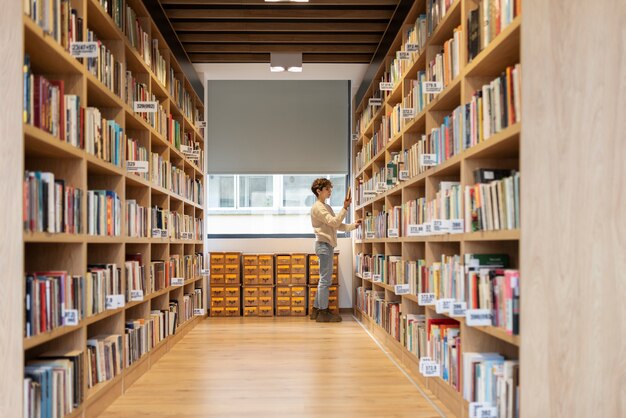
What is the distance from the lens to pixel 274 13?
6113mm

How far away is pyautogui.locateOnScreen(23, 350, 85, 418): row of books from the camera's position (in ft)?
9.20

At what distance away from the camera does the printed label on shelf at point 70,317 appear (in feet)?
10.2

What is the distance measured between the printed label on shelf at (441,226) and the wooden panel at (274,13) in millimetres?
2990

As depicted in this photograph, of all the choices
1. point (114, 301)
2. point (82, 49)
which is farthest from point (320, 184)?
point (82, 49)

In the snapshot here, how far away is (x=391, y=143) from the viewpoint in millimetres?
5980

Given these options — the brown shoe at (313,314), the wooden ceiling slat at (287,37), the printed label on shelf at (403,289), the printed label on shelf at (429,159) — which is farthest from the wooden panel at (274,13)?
the brown shoe at (313,314)

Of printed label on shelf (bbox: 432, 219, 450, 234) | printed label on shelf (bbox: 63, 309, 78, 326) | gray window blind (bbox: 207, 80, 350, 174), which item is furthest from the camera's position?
gray window blind (bbox: 207, 80, 350, 174)

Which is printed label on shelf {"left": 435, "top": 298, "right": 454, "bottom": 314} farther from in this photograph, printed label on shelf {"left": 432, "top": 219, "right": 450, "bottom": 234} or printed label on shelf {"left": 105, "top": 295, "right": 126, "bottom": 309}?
printed label on shelf {"left": 105, "top": 295, "right": 126, "bottom": 309}

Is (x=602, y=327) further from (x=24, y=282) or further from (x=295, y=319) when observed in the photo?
(x=295, y=319)

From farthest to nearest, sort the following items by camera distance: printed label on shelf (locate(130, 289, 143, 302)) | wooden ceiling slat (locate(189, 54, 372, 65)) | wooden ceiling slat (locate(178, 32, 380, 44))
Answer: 1. wooden ceiling slat (locate(189, 54, 372, 65))
2. wooden ceiling slat (locate(178, 32, 380, 44))
3. printed label on shelf (locate(130, 289, 143, 302))

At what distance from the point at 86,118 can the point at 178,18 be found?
301 cm

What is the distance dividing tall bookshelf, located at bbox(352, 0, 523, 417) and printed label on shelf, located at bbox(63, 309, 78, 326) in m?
1.93

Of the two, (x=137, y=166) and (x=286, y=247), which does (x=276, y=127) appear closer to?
(x=286, y=247)

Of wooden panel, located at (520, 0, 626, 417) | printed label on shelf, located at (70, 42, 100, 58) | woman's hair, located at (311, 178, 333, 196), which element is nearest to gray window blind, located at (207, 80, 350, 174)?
woman's hair, located at (311, 178, 333, 196)
